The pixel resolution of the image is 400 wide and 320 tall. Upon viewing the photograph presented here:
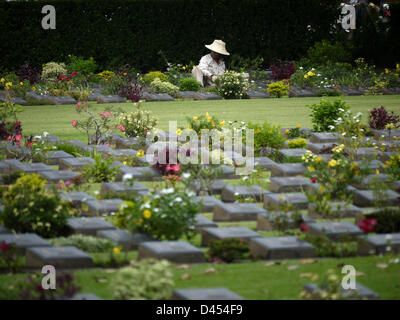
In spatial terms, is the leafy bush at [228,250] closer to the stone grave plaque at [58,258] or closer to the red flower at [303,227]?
the red flower at [303,227]

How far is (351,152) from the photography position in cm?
1148

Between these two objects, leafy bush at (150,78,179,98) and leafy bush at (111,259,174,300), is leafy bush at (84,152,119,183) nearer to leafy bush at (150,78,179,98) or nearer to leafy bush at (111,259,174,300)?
leafy bush at (111,259,174,300)

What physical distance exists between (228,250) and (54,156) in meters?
5.01

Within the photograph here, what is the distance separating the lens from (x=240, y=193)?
30.5 ft

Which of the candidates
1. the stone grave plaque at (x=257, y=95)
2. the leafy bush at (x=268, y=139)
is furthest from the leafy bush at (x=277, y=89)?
the leafy bush at (x=268, y=139)

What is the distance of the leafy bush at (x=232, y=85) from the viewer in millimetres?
18938

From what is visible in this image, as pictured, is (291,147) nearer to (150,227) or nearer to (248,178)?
(248,178)

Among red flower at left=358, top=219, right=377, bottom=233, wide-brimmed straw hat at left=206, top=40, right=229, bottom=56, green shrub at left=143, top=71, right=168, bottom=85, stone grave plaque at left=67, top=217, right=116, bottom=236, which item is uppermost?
wide-brimmed straw hat at left=206, top=40, right=229, bottom=56

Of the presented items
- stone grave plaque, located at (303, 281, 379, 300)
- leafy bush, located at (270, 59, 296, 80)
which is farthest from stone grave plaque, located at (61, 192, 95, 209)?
leafy bush, located at (270, 59, 296, 80)

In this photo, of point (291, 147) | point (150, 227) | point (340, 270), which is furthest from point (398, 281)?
point (291, 147)

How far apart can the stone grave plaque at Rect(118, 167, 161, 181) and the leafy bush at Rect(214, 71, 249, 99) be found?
8.71 meters

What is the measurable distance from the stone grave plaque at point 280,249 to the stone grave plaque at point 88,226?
1.50 m

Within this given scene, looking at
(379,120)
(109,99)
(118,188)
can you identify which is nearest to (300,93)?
(109,99)

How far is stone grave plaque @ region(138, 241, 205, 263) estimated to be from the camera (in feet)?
22.3
